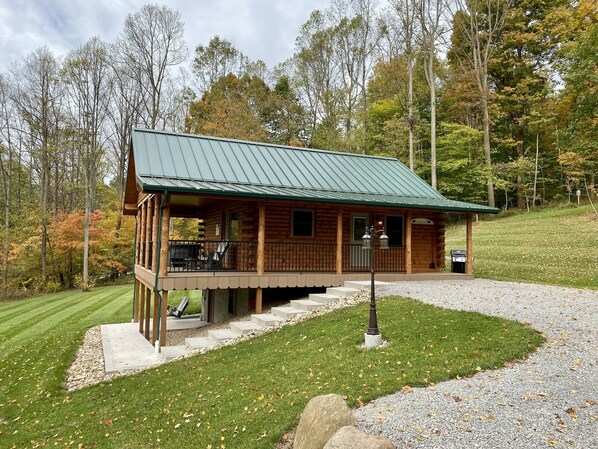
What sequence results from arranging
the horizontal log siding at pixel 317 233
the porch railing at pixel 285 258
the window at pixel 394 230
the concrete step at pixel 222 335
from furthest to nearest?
the window at pixel 394 230 < the horizontal log siding at pixel 317 233 < the porch railing at pixel 285 258 < the concrete step at pixel 222 335

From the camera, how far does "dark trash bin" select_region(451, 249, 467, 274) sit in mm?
15398

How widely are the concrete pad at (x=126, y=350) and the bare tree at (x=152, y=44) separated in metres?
20.1

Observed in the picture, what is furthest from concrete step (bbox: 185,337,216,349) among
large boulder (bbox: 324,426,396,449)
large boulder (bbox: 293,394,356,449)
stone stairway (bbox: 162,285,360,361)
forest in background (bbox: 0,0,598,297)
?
forest in background (bbox: 0,0,598,297)

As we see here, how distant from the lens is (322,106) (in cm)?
3381

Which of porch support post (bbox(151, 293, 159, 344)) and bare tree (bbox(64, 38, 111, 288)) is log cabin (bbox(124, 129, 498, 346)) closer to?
porch support post (bbox(151, 293, 159, 344))

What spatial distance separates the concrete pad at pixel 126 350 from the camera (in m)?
9.65

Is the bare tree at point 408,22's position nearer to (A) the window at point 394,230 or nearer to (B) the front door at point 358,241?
(A) the window at point 394,230

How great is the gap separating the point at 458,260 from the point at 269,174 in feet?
25.9

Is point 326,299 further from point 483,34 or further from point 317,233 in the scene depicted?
point 483,34

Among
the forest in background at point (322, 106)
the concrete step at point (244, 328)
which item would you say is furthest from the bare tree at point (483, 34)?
the concrete step at point (244, 328)

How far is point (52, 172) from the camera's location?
34250mm

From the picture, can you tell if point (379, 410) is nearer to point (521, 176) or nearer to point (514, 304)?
point (514, 304)

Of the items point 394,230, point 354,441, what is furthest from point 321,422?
point 394,230

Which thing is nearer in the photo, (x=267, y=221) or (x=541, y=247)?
(x=267, y=221)
